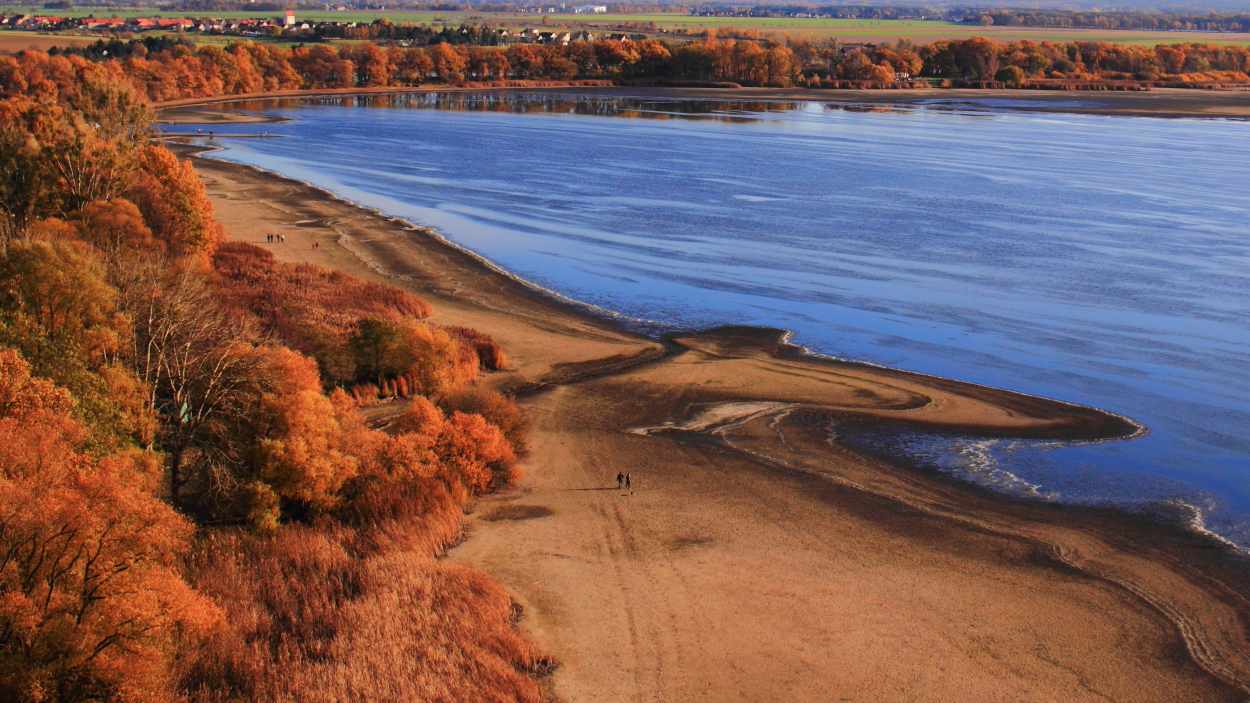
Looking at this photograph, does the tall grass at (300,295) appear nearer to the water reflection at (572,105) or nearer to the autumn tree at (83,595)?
the autumn tree at (83,595)

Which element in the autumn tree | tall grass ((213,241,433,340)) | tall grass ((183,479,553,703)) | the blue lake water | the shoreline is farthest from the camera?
the shoreline

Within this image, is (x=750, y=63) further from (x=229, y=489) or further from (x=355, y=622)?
(x=355, y=622)

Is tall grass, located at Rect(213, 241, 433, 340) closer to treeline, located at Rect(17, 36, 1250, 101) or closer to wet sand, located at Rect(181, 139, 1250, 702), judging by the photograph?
wet sand, located at Rect(181, 139, 1250, 702)

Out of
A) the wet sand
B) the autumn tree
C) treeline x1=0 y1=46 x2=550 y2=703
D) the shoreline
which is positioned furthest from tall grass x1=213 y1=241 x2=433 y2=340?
the shoreline

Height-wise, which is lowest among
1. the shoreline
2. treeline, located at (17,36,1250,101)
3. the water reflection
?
the water reflection

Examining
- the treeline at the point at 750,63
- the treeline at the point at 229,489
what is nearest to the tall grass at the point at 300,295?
the treeline at the point at 229,489

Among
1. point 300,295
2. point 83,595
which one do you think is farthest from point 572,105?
point 83,595
